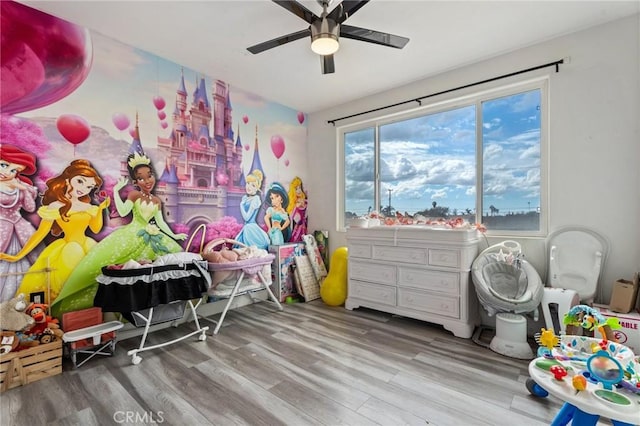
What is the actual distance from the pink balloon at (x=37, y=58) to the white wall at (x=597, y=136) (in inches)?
158

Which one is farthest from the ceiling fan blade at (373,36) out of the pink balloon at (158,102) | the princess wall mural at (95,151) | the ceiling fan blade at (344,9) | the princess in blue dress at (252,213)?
the princess in blue dress at (252,213)

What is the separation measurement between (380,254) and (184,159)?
2475 millimetres

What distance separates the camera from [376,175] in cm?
413

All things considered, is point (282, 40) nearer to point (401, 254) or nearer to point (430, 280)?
point (401, 254)

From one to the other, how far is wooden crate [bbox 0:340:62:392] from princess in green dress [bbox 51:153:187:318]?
1.22 feet

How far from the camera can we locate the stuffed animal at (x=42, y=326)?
2.22 meters

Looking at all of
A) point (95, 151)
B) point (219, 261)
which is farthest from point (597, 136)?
point (95, 151)

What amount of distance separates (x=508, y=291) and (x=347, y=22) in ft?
9.43

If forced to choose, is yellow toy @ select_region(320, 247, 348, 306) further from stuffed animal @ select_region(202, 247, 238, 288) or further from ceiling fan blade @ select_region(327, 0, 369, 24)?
ceiling fan blade @ select_region(327, 0, 369, 24)

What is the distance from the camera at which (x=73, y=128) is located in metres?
2.54

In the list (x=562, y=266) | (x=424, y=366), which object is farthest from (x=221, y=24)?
(x=562, y=266)

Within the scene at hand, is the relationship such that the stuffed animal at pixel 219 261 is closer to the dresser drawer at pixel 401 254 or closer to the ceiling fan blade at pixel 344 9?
the dresser drawer at pixel 401 254

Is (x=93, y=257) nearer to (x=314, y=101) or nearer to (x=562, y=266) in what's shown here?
(x=314, y=101)

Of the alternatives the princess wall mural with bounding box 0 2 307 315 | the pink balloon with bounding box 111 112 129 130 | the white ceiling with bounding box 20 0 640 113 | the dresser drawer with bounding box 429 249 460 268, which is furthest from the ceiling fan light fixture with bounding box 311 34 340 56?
the dresser drawer with bounding box 429 249 460 268
